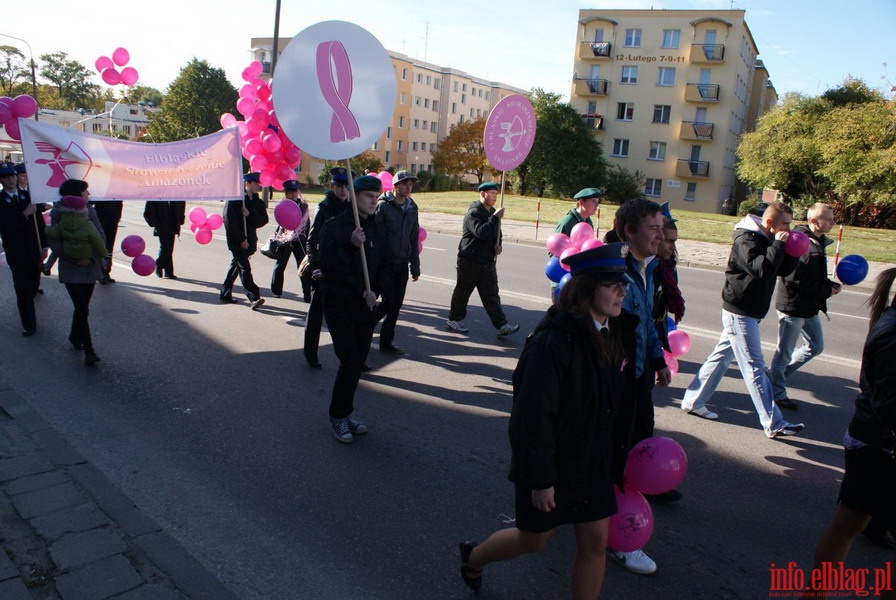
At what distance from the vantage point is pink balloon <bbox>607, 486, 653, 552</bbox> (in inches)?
117

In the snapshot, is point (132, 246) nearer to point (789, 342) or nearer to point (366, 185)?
point (366, 185)

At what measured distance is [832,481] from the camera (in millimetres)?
4477

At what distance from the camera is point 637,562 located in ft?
10.9

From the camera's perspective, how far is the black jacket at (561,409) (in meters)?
2.45

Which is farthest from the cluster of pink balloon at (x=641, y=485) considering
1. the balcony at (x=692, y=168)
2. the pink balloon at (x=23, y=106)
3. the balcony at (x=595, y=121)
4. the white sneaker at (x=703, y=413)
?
the balcony at (x=595, y=121)

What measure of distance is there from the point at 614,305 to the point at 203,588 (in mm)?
2303

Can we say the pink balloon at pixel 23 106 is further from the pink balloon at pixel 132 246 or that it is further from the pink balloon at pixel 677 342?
the pink balloon at pixel 677 342

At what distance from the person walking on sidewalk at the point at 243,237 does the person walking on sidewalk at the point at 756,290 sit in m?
6.11

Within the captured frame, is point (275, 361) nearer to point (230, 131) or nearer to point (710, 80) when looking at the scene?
point (230, 131)

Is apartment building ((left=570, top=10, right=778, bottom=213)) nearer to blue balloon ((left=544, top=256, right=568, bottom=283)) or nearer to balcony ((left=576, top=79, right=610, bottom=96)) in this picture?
balcony ((left=576, top=79, right=610, bottom=96))

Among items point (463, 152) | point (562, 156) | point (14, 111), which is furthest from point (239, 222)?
point (463, 152)

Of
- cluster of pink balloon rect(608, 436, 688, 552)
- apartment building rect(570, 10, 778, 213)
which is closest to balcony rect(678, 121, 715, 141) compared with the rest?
apartment building rect(570, 10, 778, 213)

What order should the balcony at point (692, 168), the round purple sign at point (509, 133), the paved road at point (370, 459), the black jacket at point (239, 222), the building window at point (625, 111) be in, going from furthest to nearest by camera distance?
the building window at point (625, 111) < the balcony at point (692, 168) < the black jacket at point (239, 222) < the round purple sign at point (509, 133) < the paved road at point (370, 459)

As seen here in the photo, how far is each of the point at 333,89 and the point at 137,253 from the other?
3965 millimetres
